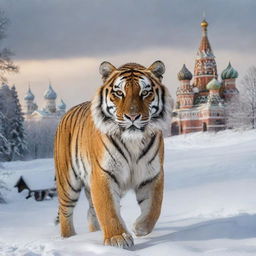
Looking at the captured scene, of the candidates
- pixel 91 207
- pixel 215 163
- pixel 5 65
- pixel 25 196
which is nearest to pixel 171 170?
pixel 215 163

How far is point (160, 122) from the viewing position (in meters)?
4.25

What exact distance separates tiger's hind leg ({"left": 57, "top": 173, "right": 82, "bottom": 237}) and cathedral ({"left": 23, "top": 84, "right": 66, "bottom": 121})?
238ft

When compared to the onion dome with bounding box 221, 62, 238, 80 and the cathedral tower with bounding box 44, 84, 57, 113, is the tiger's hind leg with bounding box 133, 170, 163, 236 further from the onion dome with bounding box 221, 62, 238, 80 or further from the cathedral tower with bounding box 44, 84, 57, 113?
the cathedral tower with bounding box 44, 84, 57, 113

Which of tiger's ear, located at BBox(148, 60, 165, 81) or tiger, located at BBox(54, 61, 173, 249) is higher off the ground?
tiger's ear, located at BBox(148, 60, 165, 81)

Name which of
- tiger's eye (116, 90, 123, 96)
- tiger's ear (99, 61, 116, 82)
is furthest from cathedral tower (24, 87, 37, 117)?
tiger's eye (116, 90, 123, 96)

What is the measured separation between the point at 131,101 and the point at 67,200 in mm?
1941

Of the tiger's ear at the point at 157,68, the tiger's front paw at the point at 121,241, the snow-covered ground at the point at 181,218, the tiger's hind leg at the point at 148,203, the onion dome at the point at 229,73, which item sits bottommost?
the snow-covered ground at the point at 181,218

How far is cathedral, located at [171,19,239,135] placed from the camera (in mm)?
52719

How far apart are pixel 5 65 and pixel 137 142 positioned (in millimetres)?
12767

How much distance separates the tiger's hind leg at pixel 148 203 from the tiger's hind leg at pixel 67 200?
3.45 feet

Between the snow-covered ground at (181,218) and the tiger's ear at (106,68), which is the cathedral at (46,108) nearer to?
the snow-covered ground at (181,218)

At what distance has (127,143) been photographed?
4.25 metres

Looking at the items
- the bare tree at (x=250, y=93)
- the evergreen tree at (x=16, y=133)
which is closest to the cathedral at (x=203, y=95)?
the bare tree at (x=250, y=93)

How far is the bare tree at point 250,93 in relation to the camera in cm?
4269
